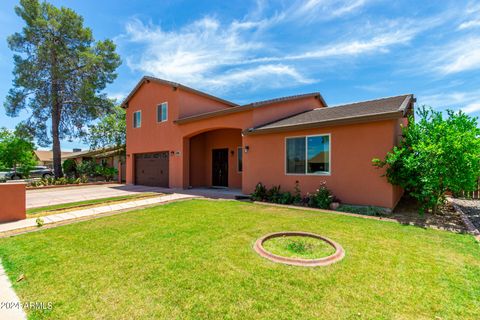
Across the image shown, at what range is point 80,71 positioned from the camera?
66.6ft

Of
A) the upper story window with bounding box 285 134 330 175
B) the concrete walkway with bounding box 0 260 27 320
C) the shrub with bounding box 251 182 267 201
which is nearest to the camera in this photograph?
the concrete walkway with bounding box 0 260 27 320

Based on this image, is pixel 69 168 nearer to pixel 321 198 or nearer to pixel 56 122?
pixel 56 122

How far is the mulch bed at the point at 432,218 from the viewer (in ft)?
19.8

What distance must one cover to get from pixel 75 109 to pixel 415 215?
1001 inches

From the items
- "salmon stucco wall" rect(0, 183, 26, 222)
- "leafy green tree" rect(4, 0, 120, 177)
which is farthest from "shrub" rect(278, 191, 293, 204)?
"leafy green tree" rect(4, 0, 120, 177)

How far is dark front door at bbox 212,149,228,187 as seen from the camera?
568 inches

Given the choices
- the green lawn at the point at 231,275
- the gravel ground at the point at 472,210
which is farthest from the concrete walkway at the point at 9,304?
the gravel ground at the point at 472,210

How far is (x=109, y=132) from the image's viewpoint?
71.3ft

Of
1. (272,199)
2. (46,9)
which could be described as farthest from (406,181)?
(46,9)

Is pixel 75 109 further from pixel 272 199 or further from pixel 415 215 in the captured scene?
pixel 415 215

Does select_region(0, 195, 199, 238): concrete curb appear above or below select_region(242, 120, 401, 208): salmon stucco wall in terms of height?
below

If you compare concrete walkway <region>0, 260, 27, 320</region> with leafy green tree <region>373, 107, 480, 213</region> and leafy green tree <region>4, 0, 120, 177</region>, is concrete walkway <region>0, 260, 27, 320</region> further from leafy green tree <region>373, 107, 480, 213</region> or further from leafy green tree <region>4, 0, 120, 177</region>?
leafy green tree <region>4, 0, 120, 177</region>

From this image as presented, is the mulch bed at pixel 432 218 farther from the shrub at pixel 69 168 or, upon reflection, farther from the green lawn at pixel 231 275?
the shrub at pixel 69 168

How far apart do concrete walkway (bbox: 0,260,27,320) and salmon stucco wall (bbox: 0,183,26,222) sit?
4.45 meters
